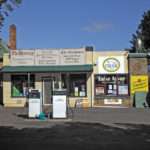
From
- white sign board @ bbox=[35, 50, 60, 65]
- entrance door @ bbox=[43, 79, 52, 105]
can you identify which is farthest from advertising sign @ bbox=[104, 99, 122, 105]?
white sign board @ bbox=[35, 50, 60, 65]

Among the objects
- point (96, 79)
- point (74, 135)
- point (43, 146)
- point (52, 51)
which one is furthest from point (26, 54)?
point (43, 146)

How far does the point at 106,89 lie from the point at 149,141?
2398 cm

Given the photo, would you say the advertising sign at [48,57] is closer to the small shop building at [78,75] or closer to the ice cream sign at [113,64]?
the small shop building at [78,75]

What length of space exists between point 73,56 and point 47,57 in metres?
2.10

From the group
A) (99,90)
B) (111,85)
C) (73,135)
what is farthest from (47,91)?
(73,135)

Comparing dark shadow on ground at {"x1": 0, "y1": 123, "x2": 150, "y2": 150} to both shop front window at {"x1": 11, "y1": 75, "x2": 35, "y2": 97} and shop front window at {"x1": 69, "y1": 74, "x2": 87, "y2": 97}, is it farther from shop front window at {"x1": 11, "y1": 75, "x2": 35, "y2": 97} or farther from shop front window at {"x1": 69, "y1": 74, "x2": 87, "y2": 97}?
shop front window at {"x1": 11, "y1": 75, "x2": 35, "y2": 97}

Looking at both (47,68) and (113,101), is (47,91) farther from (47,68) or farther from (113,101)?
(113,101)

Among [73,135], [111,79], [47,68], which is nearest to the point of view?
[73,135]

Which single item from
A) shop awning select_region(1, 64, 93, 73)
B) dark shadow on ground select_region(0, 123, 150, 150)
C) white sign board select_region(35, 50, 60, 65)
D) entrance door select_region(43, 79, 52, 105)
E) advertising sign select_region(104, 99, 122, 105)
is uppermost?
white sign board select_region(35, 50, 60, 65)

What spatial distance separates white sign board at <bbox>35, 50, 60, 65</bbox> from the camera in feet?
137

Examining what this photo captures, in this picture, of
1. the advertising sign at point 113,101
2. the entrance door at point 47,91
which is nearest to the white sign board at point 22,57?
the entrance door at point 47,91

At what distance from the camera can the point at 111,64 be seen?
134 ft

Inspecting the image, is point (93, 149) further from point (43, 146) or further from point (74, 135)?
point (74, 135)

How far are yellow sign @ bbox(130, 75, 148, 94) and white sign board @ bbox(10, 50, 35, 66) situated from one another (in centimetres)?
818
